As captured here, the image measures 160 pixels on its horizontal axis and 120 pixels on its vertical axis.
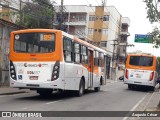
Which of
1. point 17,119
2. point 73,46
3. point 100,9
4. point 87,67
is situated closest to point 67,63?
point 73,46

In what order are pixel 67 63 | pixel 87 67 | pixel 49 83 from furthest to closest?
pixel 87 67, pixel 67 63, pixel 49 83

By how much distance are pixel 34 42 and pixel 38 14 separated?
17102 millimetres

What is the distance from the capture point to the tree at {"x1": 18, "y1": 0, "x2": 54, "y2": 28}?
1286 inches

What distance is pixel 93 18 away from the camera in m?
69.9

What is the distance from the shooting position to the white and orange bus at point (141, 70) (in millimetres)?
29531

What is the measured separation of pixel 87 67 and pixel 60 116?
9.79 m

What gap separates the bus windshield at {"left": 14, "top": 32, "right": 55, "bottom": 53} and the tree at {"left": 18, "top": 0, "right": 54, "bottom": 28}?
14893mm

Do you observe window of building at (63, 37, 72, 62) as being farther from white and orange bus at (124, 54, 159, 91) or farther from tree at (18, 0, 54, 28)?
tree at (18, 0, 54, 28)

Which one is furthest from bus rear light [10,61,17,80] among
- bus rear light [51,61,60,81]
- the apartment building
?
the apartment building

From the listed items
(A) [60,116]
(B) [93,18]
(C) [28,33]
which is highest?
(B) [93,18]

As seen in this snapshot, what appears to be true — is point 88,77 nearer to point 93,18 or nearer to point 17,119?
point 17,119

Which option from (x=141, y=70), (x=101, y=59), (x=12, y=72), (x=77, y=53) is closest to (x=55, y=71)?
(x=12, y=72)

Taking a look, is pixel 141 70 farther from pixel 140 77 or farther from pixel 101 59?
pixel 101 59

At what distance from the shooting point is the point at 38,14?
33.2 m
